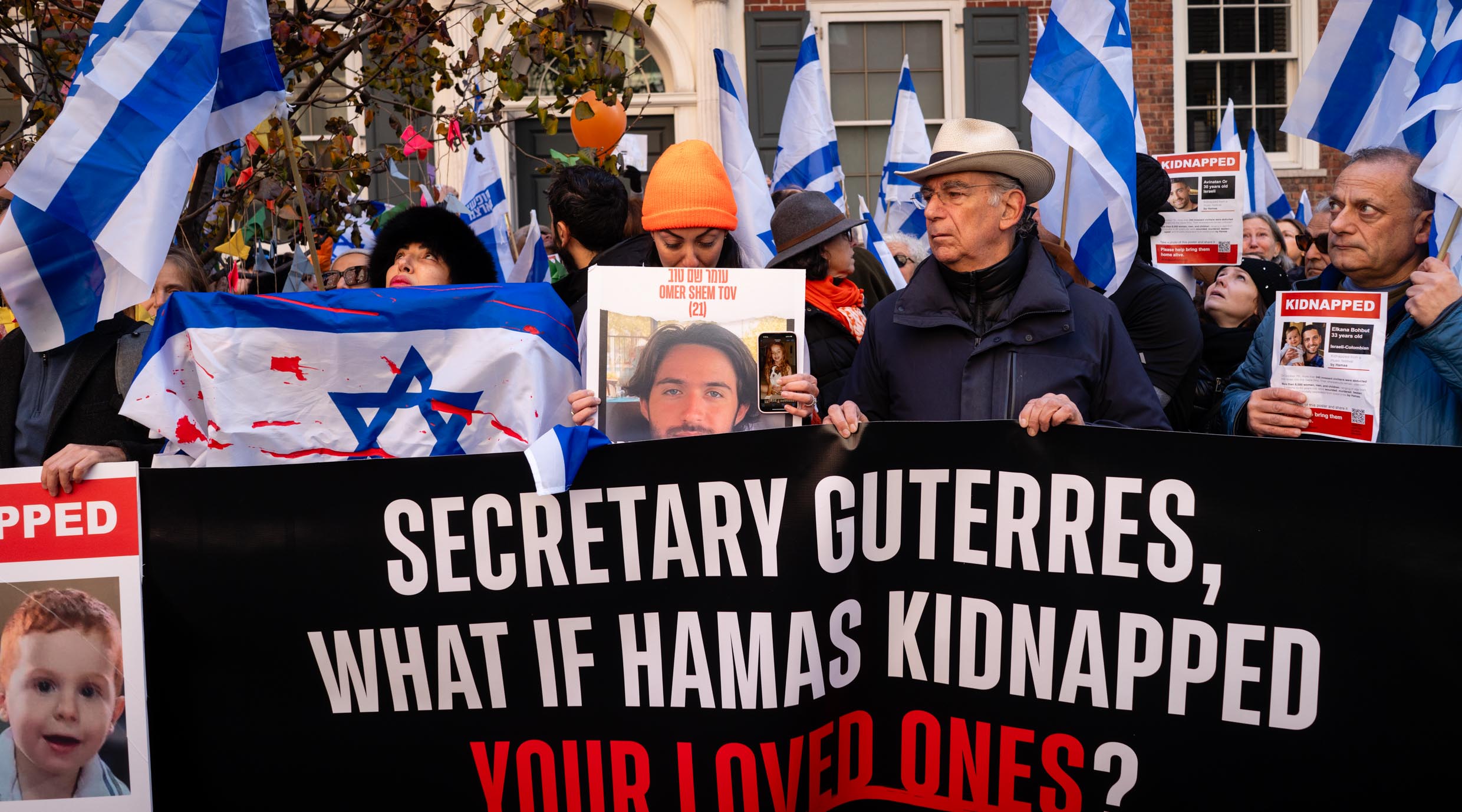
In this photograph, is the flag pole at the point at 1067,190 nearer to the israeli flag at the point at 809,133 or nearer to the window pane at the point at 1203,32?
the israeli flag at the point at 809,133

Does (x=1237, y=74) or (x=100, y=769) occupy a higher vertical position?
(x=1237, y=74)

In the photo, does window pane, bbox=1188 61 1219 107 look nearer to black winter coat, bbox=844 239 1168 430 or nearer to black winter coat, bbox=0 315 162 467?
black winter coat, bbox=844 239 1168 430

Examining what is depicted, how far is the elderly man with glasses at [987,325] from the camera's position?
3.09 m

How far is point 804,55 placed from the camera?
7.91m

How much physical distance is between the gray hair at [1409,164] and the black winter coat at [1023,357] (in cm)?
75

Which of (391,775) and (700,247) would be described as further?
(700,247)

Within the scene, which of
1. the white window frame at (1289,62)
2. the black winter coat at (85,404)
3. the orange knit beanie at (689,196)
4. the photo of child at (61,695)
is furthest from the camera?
the white window frame at (1289,62)

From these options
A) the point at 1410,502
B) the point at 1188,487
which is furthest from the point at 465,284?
the point at 1410,502

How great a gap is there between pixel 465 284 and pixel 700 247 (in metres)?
0.75

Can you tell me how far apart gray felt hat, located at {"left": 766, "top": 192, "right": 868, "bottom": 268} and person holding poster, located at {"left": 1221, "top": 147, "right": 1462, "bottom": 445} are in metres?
1.34

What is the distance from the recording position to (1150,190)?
4.61 meters

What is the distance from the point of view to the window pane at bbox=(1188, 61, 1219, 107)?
13828mm

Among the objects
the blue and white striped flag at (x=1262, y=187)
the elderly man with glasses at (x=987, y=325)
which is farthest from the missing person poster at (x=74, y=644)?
the blue and white striped flag at (x=1262, y=187)

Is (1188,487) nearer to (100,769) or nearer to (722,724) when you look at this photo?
(722,724)
